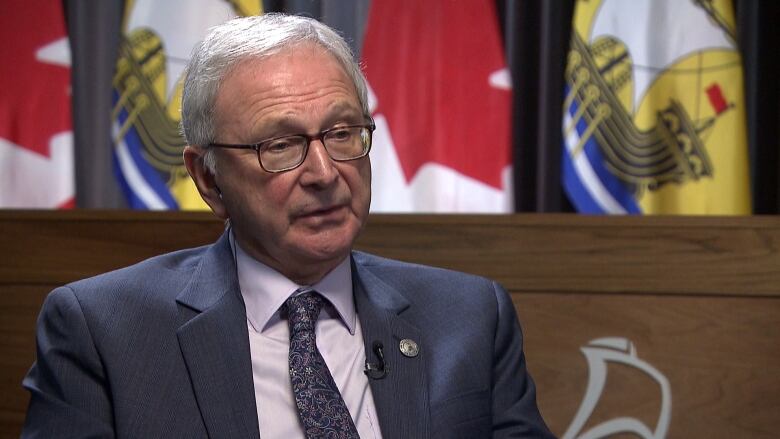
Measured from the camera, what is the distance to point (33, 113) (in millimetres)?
3051

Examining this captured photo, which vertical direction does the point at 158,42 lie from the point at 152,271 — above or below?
above

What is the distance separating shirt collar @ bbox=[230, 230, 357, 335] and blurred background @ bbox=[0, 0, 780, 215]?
3.77ft

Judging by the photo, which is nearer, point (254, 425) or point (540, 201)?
point (254, 425)

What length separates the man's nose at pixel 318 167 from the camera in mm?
1615

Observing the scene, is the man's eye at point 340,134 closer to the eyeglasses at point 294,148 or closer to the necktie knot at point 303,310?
the eyeglasses at point 294,148

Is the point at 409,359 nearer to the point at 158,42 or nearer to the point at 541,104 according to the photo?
the point at 541,104

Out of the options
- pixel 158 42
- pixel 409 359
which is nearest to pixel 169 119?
pixel 158 42

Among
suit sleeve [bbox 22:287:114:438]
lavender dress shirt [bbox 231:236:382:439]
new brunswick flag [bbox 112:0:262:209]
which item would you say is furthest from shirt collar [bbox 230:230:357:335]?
new brunswick flag [bbox 112:0:262:209]

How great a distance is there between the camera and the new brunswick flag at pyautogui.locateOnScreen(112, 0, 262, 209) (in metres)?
2.98

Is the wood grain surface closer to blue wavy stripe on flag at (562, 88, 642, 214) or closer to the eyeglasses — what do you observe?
blue wavy stripe on flag at (562, 88, 642, 214)

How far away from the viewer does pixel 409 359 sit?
1733 millimetres

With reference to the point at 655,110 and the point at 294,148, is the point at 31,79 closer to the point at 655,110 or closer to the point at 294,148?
the point at 294,148

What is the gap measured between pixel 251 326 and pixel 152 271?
201 millimetres

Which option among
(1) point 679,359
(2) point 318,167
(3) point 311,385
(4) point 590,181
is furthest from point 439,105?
(3) point 311,385
